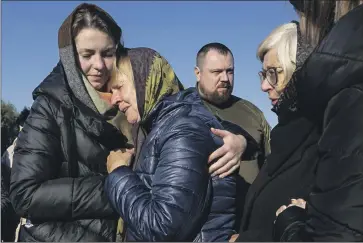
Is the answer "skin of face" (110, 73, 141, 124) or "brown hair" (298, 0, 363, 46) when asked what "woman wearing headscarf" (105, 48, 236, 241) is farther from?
"brown hair" (298, 0, 363, 46)

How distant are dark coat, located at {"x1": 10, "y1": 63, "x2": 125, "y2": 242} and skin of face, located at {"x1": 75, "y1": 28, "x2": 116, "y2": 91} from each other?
0.22 m

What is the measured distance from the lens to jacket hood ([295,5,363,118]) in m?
1.37

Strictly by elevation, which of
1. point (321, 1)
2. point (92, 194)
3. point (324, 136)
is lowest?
point (92, 194)

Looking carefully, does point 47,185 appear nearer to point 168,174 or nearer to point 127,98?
point 127,98

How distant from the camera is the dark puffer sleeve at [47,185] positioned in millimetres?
2443

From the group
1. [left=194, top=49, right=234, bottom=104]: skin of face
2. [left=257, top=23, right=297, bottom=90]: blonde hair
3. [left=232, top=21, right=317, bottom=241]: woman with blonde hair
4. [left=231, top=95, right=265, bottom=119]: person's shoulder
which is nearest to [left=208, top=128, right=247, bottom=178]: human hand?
[left=232, top=21, right=317, bottom=241]: woman with blonde hair

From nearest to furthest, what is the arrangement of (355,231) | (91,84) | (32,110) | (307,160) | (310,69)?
(355,231), (310,69), (307,160), (32,110), (91,84)

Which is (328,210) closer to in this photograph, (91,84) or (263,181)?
(263,181)

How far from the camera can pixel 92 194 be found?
96.3 inches

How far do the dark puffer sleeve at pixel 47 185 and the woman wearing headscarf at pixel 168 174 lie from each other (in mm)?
238

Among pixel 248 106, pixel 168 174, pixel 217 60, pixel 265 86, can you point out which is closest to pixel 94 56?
pixel 265 86

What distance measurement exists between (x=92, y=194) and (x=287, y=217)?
1124 millimetres

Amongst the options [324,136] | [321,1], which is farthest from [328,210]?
[321,1]

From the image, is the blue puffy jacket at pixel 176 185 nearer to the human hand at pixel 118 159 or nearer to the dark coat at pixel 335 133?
the human hand at pixel 118 159
